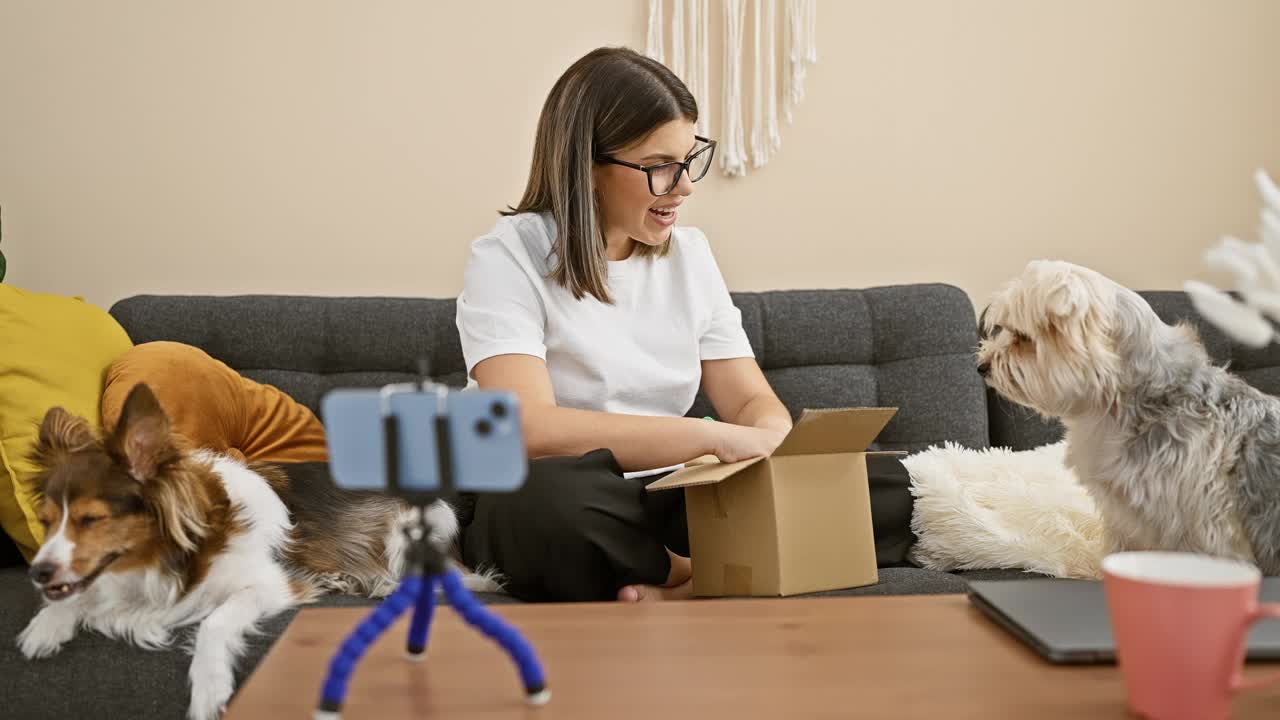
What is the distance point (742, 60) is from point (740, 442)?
151 centimetres

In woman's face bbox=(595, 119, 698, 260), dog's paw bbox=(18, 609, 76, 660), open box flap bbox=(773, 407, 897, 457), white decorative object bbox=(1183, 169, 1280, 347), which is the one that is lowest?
dog's paw bbox=(18, 609, 76, 660)

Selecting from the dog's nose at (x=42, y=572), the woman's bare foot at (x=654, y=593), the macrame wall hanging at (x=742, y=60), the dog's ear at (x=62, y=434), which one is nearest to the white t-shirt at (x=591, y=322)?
the woman's bare foot at (x=654, y=593)

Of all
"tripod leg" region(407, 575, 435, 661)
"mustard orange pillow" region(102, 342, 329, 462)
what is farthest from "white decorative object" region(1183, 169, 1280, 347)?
"mustard orange pillow" region(102, 342, 329, 462)

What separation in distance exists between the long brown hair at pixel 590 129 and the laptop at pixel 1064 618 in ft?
3.46

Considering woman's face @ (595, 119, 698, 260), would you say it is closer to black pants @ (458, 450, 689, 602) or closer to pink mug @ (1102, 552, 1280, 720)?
black pants @ (458, 450, 689, 602)

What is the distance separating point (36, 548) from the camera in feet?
5.61

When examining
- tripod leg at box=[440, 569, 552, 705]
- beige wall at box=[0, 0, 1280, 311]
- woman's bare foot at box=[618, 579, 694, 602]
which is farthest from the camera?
beige wall at box=[0, 0, 1280, 311]

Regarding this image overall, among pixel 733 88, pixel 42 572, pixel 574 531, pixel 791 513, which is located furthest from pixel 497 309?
pixel 733 88

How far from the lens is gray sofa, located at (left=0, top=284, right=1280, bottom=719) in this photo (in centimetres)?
227

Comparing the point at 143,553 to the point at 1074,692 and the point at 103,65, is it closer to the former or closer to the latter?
the point at 1074,692

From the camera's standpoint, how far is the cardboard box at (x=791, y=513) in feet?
4.52

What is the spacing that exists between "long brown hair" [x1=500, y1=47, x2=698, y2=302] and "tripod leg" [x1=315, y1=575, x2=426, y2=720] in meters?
1.19

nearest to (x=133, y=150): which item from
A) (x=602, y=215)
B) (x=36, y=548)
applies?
(x=36, y=548)

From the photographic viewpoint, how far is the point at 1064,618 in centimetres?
86
